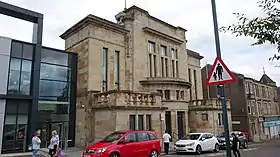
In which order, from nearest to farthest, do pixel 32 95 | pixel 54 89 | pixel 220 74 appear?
1. pixel 220 74
2. pixel 32 95
3. pixel 54 89

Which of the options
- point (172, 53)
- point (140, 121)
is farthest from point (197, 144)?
point (172, 53)

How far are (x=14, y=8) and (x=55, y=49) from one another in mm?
4672

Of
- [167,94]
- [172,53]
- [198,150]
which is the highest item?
[172,53]

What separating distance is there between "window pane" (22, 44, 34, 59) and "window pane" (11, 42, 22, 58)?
31 cm

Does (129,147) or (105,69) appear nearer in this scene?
(129,147)

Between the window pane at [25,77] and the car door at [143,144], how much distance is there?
11006mm

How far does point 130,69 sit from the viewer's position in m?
26.0

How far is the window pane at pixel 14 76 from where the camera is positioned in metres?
19.1

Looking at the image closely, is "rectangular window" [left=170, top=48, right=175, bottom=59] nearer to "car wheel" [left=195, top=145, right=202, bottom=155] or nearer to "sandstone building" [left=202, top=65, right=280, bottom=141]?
"sandstone building" [left=202, top=65, right=280, bottom=141]

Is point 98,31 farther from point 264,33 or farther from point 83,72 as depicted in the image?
point 264,33

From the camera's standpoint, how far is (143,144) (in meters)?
13.6

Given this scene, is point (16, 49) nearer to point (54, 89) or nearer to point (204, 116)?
point (54, 89)

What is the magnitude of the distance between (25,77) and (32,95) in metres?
1.59

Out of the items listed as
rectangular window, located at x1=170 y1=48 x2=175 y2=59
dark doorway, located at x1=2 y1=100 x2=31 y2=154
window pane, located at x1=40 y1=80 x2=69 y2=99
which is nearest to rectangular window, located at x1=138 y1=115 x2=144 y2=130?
window pane, located at x1=40 y1=80 x2=69 y2=99
